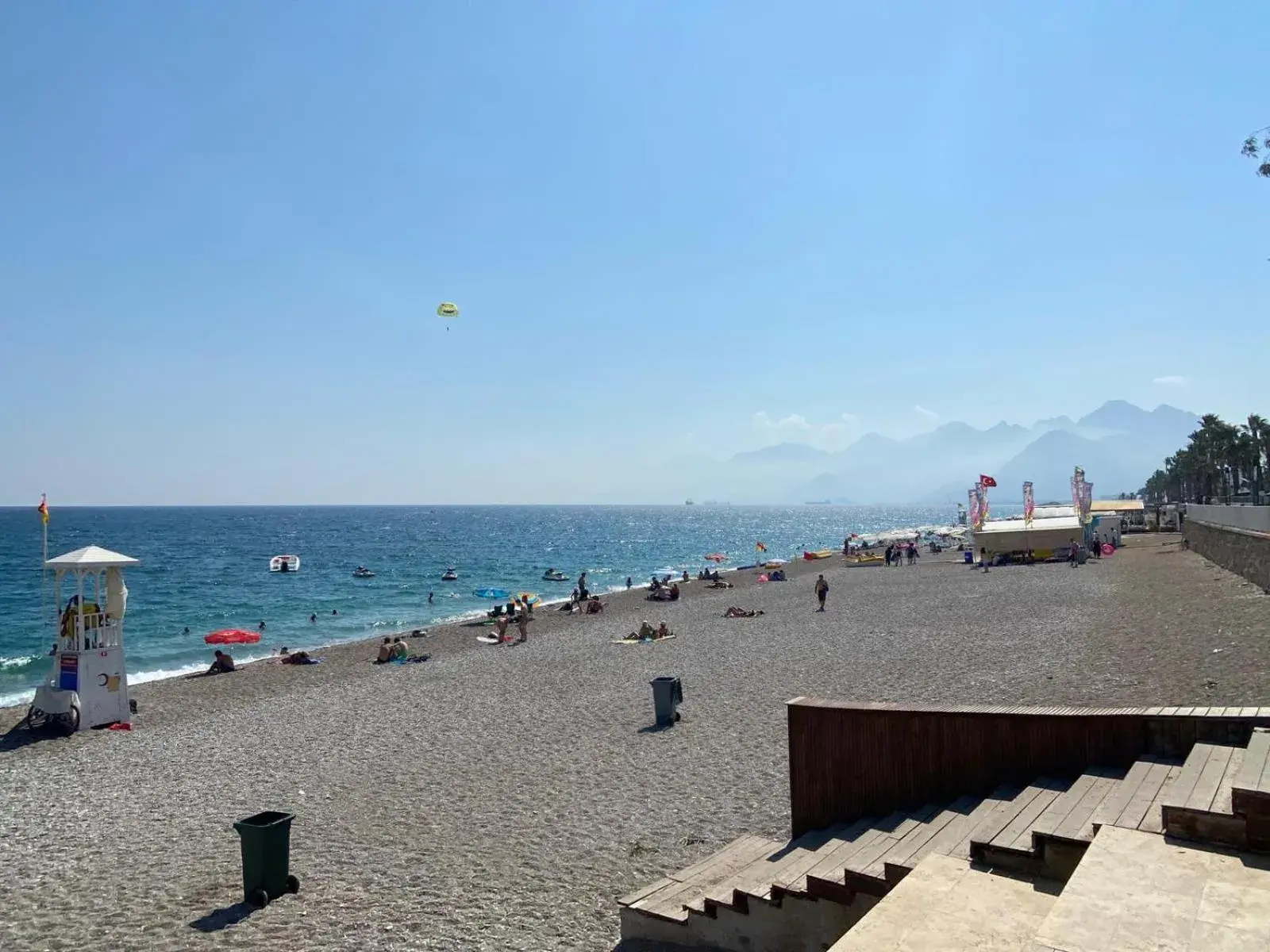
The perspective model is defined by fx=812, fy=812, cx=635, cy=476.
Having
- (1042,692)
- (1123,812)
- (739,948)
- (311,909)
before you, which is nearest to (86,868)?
(311,909)

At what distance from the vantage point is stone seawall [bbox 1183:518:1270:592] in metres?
22.2

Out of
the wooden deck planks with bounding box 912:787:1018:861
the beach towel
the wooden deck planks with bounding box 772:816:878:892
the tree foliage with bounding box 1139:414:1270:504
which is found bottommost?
the beach towel

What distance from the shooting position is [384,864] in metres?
8.84

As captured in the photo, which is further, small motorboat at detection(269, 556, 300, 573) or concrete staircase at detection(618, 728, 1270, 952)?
small motorboat at detection(269, 556, 300, 573)

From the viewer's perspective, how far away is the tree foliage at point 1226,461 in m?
64.8

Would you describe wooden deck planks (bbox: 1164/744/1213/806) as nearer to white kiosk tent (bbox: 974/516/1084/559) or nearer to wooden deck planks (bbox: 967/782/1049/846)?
wooden deck planks (bbox: 967/782/1049/846)

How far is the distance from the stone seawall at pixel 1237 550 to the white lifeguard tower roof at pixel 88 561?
28097 millimetres

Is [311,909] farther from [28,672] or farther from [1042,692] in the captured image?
[28,672]

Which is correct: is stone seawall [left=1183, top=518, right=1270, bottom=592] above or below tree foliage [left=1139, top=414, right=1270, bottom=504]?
below

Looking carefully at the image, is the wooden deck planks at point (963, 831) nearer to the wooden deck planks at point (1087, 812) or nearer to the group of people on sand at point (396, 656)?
the wooden deck planks at point (1087, 812)

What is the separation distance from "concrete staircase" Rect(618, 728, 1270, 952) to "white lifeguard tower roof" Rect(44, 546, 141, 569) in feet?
50.4

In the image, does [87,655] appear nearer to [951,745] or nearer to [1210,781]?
[951,745]

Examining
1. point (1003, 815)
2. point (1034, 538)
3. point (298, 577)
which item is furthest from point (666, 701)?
point (298, 577)

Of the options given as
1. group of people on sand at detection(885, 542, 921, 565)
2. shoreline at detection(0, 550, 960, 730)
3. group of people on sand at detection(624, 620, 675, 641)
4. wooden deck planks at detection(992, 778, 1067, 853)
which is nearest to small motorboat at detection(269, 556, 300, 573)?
shoreline at detection(0, 550, 960, 730)
